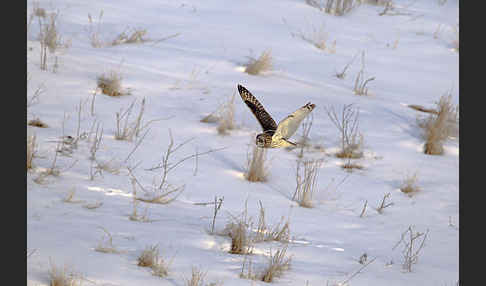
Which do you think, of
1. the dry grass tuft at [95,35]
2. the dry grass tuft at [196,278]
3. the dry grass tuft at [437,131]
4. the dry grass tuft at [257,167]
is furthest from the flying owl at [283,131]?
the dry grass tuft at [95,35]

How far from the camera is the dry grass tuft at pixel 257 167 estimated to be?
4.20m

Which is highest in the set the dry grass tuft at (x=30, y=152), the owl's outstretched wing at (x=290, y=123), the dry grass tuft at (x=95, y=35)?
the owl's outstretched wing at (x=290, y=123)

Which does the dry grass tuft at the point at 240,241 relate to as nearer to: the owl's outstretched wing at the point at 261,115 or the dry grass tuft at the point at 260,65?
the owl's outstretched wing at the point at 261,115

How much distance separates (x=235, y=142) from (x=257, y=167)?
623 mm

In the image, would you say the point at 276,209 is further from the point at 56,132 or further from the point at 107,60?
the point at 107,60

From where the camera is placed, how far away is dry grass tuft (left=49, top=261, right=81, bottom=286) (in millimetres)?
2523

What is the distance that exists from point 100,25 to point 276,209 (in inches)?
141

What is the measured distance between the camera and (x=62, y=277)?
252 centimetres

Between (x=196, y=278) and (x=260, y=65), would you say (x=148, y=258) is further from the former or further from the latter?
(x=260, y=65)

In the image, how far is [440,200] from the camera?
4.41 m

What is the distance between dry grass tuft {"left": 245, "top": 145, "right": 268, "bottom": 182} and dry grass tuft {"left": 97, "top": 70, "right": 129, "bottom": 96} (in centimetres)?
140

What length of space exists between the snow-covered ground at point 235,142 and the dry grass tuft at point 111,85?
10 centimetres

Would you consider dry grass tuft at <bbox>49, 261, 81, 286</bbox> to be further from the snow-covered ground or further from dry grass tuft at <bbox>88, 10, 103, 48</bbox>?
dry grass tuft at <bbox>88, 10, 103, 48</bbox>

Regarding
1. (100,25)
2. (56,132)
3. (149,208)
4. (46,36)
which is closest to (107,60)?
(46,36)
